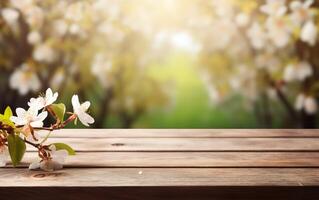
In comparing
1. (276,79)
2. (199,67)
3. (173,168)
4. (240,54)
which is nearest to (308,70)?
(276,79)

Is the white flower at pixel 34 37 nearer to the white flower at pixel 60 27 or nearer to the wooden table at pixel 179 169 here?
the white flower at pixel 60 27

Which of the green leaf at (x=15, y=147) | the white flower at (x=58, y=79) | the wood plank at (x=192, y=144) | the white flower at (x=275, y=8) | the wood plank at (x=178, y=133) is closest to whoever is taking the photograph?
the green leaf at (x=15, y=147)

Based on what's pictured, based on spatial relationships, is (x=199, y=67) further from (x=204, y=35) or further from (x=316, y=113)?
(x=316, y=113)

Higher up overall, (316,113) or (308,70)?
(308,70)

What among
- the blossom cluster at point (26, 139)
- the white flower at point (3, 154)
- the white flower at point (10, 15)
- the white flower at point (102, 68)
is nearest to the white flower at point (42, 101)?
the blossom cluster at point (26, 139)

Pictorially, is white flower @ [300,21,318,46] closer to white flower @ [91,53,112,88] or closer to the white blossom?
the white blossom
